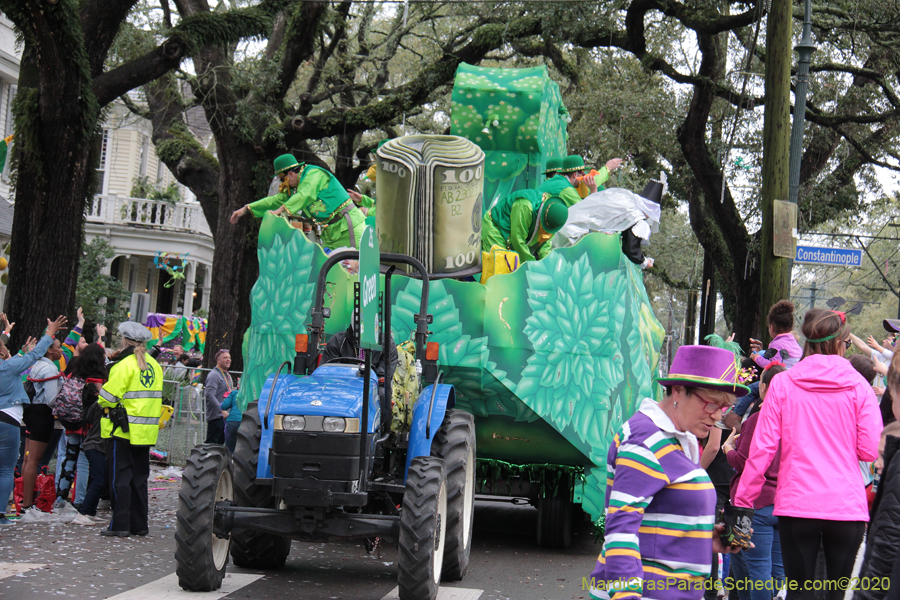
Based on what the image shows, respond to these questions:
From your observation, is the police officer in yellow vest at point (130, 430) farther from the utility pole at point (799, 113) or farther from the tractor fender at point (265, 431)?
the utility pole at point (799, 113)

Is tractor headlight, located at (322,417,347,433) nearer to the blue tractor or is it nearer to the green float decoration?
the blue tractor

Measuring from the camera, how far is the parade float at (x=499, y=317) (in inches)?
317

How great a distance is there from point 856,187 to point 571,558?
16.3m

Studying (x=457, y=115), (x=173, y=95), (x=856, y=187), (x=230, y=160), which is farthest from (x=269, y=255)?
(x=856, y=187)

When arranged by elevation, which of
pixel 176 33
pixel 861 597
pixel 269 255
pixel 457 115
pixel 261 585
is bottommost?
pixel 261 585

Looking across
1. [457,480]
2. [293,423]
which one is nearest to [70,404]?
[293,423]

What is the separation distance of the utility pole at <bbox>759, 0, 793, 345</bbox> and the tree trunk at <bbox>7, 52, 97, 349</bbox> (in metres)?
8.11

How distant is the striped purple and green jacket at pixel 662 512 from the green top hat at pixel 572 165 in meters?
6.90

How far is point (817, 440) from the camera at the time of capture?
4965 mm

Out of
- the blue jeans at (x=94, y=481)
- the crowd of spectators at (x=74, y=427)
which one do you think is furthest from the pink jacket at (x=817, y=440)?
the blue jeans at (x=94, y=481)

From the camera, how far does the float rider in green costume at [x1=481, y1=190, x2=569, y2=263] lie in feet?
29.3

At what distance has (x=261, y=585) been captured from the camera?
7008mm

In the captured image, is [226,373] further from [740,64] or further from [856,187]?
[856,187]

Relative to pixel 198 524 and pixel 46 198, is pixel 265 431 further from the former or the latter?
pixel 46 198
